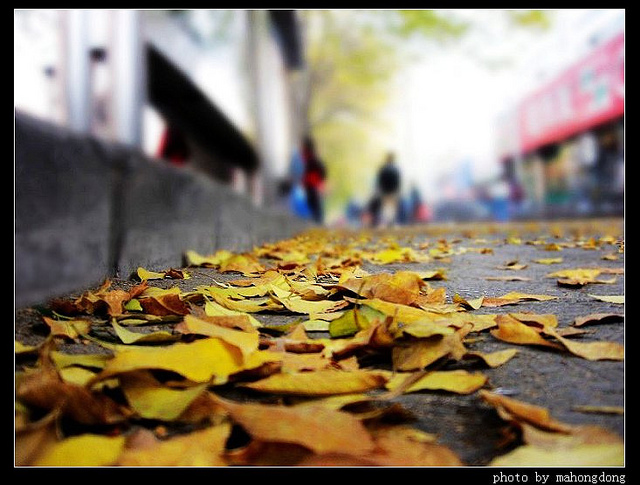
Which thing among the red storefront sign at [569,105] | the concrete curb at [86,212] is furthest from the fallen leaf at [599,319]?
the red storefront sign at [569,105]

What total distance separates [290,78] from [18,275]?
1448 centimetres

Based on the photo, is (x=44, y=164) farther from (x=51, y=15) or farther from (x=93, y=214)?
(x=51, y=15)

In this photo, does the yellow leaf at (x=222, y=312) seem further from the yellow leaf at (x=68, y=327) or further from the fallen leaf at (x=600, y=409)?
the fallen leaf at (x=600, y=409)

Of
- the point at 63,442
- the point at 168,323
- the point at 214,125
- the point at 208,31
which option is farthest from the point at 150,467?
the point at 214,125

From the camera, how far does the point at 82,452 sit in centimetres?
63

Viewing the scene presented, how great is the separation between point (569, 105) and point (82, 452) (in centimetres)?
1033

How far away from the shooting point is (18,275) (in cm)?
107

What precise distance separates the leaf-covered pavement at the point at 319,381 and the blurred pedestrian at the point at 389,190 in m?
10.3

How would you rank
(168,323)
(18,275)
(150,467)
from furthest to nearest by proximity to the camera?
(168,323)
(18,275)
(150,467)

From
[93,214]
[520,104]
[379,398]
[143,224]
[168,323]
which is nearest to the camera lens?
[379,398]

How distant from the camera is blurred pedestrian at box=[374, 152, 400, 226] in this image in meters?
11.5

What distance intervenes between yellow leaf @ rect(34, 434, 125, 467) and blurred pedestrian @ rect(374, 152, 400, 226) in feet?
36.5

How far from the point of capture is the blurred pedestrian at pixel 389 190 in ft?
37.9

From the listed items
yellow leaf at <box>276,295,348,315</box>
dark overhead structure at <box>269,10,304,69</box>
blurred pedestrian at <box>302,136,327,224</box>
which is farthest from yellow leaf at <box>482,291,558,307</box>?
dark overhead structure at <box>269,10,304,69</box>
